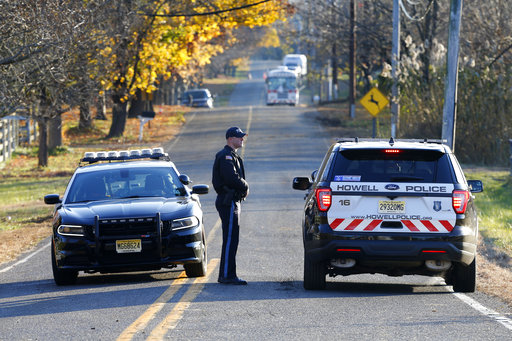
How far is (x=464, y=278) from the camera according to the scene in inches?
417

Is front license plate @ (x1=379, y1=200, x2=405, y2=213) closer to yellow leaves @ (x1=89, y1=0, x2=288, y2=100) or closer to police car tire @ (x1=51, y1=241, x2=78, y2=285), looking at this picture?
police car tire @ (x1=51, y1=241, x2=78, y2=285)

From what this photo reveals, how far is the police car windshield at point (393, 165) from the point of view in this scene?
10.1 meters

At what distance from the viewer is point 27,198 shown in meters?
26.1

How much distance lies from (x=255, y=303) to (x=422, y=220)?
1.99 meters

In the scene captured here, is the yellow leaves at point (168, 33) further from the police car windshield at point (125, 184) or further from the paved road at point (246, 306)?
the police car windshield at point (125, 184)

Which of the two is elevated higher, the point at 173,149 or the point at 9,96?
the point at 9,96

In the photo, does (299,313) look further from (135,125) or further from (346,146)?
(135,125)

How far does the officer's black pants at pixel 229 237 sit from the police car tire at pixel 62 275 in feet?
6.13

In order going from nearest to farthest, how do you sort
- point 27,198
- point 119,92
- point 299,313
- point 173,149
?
point 299,313 < point 27,198 < point 119,92 < point 173,149

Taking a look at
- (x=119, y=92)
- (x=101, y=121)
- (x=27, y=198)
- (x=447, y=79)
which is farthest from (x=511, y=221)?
(x=101, y=121)

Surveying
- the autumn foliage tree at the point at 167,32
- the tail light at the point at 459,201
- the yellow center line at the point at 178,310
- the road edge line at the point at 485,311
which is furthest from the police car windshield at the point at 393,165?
the autumn foliage tree at the point at 167,32

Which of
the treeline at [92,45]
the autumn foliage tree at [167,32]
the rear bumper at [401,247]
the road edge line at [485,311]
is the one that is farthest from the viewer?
the autumn foliage tree at [167,32]

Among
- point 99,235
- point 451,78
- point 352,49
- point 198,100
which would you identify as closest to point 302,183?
point 99,235

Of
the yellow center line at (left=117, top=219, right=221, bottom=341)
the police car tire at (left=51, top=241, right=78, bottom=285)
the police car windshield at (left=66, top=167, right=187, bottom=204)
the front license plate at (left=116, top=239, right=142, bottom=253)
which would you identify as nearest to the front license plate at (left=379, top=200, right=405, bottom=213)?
the yellow center line at (left=117, top=219, right=221, bottom=341)
